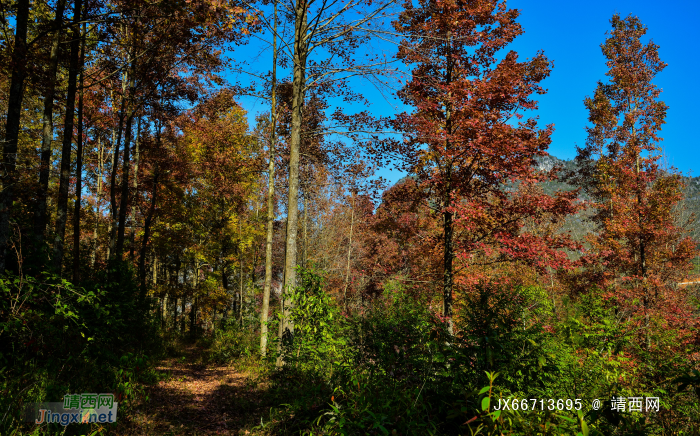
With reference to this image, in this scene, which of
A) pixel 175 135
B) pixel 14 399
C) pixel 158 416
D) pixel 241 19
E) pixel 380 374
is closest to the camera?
pixel 14 399

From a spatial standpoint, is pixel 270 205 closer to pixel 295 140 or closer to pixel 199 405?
pixel 295 140

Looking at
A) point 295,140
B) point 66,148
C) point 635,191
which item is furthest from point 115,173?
point 635,191

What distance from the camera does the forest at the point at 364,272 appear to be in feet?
11.8

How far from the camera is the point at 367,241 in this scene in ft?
85.4

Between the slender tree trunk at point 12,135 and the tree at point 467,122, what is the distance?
22.6ft

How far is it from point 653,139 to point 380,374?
55.3 feet

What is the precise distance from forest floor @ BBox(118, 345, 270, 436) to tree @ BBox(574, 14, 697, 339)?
13344 mm

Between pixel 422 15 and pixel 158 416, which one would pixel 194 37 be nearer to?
pixel 422 15

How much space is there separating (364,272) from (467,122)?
558 cm

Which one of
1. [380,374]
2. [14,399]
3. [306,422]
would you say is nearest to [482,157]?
[380,374]

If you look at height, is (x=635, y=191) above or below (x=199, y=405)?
above

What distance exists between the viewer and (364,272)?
11.0m

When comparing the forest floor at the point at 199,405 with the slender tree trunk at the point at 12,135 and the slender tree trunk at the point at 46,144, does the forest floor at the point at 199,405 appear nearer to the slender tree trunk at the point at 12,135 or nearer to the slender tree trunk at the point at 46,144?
the slender tree trunk at the point at 12,135

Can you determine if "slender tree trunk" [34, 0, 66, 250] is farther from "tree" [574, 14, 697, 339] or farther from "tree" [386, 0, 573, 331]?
"tree" [574, 14, 697, 339]
